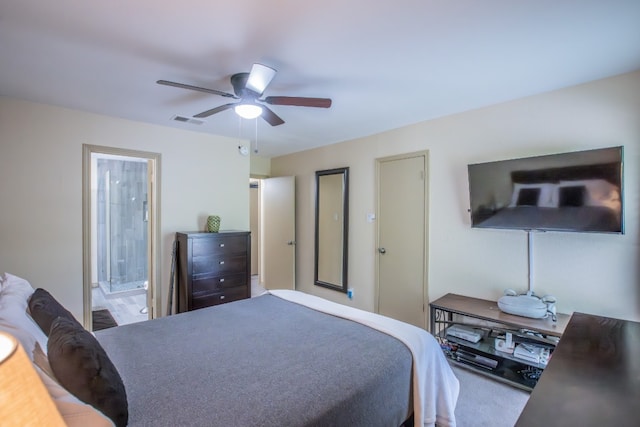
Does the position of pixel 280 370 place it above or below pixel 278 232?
below

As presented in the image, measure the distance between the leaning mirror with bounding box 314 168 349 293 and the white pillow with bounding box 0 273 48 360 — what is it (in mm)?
3218

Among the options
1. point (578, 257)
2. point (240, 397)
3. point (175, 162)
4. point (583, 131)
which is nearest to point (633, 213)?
point (578, 257)

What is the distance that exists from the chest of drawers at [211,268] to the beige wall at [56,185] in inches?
15.8

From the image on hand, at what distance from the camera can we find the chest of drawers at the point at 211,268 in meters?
3.38

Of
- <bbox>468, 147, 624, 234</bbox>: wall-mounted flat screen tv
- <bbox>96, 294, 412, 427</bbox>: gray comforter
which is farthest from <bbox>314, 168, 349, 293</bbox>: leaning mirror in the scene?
<bbox>96, 294, 412, 427</bbox>: gray comforter

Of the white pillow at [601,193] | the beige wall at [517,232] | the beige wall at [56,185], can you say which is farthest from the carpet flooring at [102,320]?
the white pillow at [601,193]

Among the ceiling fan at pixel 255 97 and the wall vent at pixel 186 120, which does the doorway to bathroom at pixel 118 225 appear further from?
the ceiling fan at pixel 255 97

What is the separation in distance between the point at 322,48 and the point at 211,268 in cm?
266

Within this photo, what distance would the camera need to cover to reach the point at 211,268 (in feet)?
11.5

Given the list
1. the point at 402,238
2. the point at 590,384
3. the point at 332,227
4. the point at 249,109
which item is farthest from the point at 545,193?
the point at 332,227

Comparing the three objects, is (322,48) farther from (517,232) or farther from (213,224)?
(213,224)

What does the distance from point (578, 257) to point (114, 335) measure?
3.38m

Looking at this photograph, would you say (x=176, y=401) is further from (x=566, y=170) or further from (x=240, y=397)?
(x=566, y=170)

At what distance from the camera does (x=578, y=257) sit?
2.42 metres
